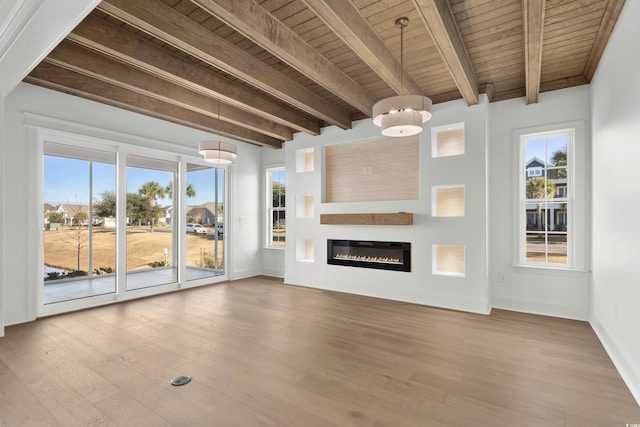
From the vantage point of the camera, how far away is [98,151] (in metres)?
4.77

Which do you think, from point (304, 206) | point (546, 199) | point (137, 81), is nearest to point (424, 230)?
point (546, 199)

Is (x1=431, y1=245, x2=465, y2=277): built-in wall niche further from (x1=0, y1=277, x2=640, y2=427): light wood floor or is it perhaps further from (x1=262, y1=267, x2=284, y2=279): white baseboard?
(x1=262, y1=267, x2=284, y2=279): white baseboard

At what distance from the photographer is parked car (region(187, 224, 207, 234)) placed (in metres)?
5.93

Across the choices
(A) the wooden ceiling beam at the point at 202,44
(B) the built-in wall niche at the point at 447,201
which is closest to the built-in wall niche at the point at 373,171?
(B) the built-in wall niche at the point at 447,201

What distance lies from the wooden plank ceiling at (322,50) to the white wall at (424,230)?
668 millimetres

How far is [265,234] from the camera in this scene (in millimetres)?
7379

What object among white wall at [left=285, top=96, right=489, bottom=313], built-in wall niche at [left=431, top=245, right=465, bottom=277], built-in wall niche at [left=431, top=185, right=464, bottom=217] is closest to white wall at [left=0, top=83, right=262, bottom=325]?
white wall at [left=285, top=96, right=489, bottom=313]

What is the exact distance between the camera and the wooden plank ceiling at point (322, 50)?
2.62 meters

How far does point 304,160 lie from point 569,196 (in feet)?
14.6

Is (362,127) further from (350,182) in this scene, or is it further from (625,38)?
(625,38)

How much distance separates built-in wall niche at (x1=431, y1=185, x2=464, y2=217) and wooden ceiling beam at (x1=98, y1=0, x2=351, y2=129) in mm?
2304

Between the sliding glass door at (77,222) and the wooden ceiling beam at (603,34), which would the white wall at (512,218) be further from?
the sliding glass door at (77,222)

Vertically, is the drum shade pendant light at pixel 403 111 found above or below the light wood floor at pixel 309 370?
above

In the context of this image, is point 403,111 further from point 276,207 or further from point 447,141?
point 276,207
